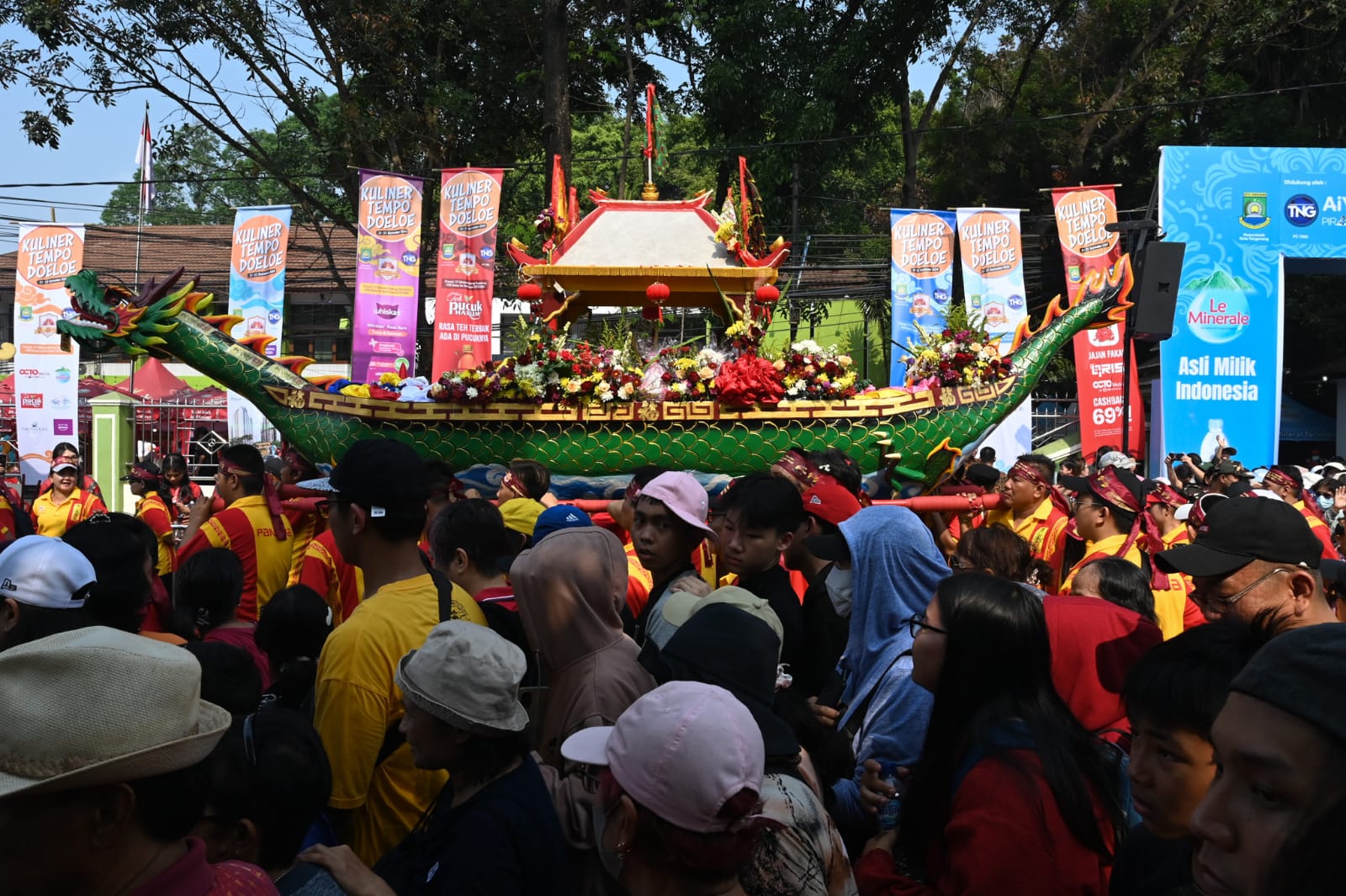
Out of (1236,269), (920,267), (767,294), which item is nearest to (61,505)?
(767,294)

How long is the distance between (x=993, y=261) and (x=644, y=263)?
8240 mm

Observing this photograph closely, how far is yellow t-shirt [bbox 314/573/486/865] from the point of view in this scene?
2.68m

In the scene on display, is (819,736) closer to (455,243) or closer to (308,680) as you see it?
(308,680)

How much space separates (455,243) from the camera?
15414 millimetres

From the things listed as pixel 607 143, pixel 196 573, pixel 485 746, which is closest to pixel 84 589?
pixel 196 573

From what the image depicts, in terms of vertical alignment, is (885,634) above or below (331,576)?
above

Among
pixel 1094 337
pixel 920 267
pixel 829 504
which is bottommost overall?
pixel 829 504

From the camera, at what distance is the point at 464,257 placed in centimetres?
1538

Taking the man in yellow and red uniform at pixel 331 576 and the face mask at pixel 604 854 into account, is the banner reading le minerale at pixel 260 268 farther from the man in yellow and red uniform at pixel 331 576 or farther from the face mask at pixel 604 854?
the face mask at pixel 604 854

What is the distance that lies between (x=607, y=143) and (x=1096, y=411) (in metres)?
19.0

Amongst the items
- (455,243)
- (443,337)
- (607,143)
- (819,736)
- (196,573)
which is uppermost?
(607,143)

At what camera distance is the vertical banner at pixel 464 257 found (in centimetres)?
1528

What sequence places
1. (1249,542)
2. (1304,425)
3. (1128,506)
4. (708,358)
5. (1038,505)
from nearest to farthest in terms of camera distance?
(1249,542) → (1128,506) → (1038,505) → (708,358) → (1304,425)

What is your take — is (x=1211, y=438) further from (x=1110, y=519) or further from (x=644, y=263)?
(x=1110, y=519)
